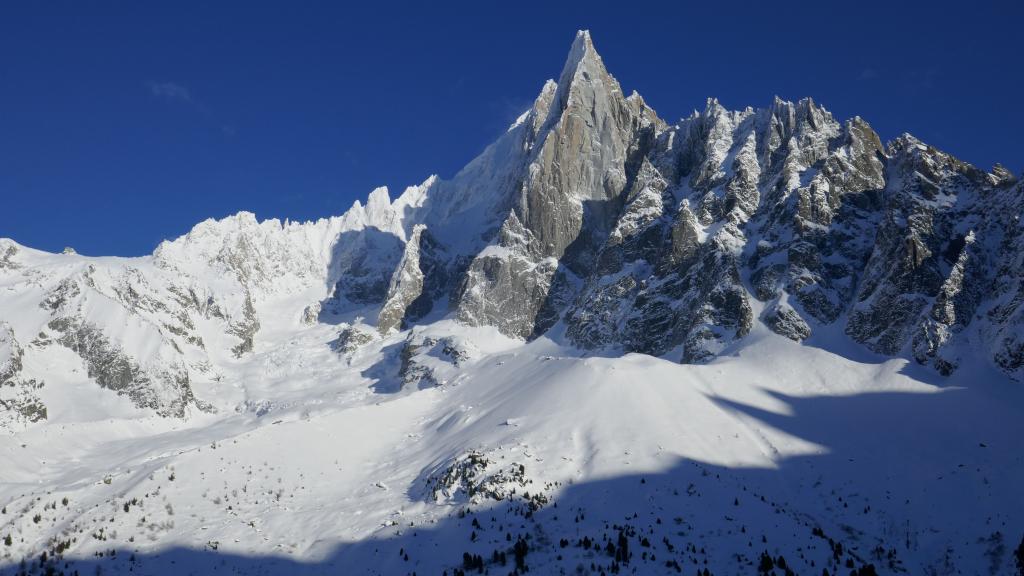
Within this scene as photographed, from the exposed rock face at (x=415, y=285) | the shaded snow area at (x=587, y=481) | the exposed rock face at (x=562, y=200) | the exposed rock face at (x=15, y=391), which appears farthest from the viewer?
the exposed rock face at (x=415, y=285)

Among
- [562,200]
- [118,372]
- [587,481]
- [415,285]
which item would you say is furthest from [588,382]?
[415,285]

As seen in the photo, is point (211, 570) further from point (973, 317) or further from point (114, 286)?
point (114, 286)

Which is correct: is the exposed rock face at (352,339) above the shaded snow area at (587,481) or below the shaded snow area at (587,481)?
above

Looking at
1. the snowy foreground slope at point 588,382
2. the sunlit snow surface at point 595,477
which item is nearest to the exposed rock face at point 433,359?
the snowy foreground slope at point 588,382

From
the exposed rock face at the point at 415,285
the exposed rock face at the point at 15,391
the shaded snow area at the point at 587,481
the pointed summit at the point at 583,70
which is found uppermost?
the pointed summit at the point at 583,70

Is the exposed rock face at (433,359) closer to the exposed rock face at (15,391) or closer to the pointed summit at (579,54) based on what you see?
the exposed rock face at (15,391)

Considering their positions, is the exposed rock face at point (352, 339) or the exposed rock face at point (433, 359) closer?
the exposed rock face at point (433, 359)

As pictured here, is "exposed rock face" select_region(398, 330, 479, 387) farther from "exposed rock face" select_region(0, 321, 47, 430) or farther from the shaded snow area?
"exposed rock face" select_region(0, 321, 47, 430)

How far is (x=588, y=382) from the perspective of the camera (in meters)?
70.2

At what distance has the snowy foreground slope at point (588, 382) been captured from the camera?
42062 millimetres

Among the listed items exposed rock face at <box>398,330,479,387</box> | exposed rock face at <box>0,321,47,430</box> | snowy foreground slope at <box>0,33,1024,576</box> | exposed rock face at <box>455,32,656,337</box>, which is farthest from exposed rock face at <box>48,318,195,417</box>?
exposed rock face at <box>455,32,656,337</box>

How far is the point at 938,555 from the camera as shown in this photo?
43.9 m

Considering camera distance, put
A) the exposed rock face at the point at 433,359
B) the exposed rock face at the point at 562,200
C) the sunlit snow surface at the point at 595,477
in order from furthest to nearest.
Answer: the exposed rock face at the point at 562,200 < the exposed rock face at the point at 433,359 < the sunlit snow surface at the point at 595,477

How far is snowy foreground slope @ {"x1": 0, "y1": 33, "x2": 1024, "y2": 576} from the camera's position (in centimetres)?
4206
